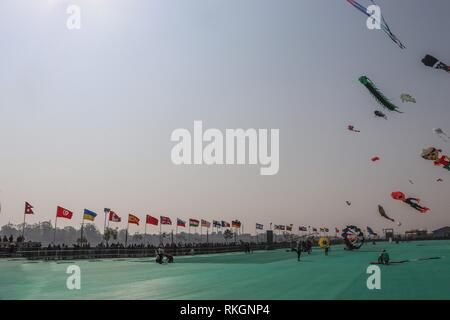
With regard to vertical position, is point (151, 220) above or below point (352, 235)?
above

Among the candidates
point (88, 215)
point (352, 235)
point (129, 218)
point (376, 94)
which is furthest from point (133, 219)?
point (376, 94)

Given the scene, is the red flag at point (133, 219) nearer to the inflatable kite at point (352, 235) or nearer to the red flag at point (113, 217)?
the red flag at point (113, 217)

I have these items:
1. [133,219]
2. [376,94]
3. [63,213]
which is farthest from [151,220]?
[376,94]

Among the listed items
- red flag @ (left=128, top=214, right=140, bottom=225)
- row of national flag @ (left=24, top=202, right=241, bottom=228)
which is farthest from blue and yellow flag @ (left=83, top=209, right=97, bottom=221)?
red flag @ (left=128, top=214, right=140, bottom=225)

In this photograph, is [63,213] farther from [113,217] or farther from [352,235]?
[352,235]

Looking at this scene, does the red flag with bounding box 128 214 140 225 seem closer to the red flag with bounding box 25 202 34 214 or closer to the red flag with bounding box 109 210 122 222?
the red flag with bounding box 109 210 122 222

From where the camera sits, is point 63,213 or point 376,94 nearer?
point 376,94

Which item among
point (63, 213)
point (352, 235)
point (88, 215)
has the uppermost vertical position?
point (63, 213)

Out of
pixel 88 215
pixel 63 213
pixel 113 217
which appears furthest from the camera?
pixel 113 217

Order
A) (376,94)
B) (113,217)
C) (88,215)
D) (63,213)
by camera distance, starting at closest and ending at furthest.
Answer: (376,94) → (63,213) → (88,215) → (113,217)
